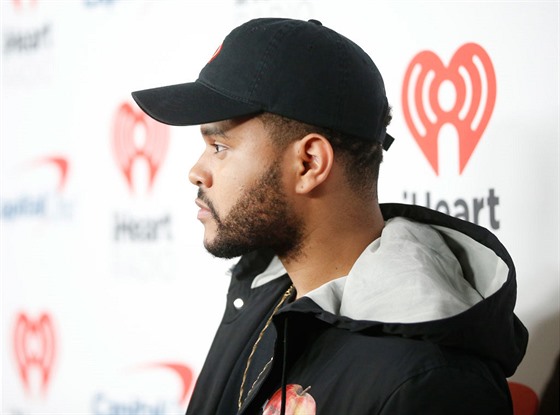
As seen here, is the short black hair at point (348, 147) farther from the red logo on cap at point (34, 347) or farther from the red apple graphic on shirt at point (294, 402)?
the red logo on cap at point (34, 347)

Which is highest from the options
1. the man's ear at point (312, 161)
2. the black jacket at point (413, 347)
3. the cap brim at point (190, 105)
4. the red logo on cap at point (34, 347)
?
the cap brim at point (190, 105)

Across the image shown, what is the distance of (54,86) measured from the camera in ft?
6.10

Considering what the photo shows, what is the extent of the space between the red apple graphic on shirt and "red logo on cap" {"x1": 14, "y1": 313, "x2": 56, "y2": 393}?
43.4 inches

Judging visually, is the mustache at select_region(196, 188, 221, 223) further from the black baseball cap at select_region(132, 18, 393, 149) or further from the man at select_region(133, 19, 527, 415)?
the black baseball cap at select_region(132, 18, 393, 149)

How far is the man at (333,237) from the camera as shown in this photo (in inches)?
31.8

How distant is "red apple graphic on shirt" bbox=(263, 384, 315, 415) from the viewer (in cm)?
85

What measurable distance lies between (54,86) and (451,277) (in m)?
1.26

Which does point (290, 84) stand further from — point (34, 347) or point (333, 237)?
point (34, 347)

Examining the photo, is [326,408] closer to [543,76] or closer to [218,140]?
[218,140]

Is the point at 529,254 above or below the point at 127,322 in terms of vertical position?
above

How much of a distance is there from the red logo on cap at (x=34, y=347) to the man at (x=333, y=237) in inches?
40.9

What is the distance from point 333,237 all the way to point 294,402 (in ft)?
0.65

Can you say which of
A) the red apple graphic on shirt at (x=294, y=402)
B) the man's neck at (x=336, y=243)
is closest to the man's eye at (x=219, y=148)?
the man's neck at (x=336, y=243)

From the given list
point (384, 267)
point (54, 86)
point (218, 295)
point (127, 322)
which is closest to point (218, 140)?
point (384, 267)
